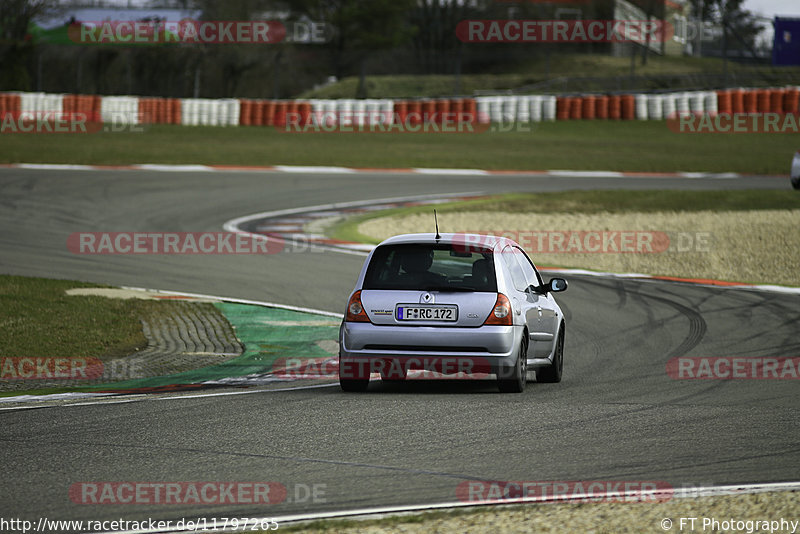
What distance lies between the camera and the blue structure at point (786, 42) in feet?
151

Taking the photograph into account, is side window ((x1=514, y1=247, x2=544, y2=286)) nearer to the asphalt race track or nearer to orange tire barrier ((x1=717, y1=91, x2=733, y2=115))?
Answer: the asphalt race track

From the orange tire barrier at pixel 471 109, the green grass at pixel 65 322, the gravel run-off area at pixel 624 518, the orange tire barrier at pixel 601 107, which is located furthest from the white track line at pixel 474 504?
the orange tire barrier at pixel 601 107

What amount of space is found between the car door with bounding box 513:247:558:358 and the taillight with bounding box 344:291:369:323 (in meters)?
1.43

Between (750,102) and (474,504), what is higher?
(750,102)

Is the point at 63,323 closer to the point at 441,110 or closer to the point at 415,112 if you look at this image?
the point at 415,112

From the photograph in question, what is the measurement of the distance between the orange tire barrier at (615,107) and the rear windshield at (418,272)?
122 ft

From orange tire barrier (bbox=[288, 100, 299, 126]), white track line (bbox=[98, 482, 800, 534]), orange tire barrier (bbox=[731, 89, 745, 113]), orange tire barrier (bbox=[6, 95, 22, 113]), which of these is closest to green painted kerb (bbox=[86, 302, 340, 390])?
white track line (bbox=[98, 482, 800, 534])

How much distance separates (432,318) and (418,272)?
0.44 meters

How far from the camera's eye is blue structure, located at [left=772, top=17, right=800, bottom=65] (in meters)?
46.0

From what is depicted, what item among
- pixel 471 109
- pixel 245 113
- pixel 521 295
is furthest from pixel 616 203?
pixel 245 113

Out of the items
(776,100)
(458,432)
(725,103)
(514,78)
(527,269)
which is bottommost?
(458,432)

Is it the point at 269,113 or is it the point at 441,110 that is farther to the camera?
the point at 441,110

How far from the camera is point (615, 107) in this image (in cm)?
4512

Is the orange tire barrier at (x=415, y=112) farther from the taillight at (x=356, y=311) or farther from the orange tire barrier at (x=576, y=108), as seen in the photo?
the taillight at (x=356, y=311)
